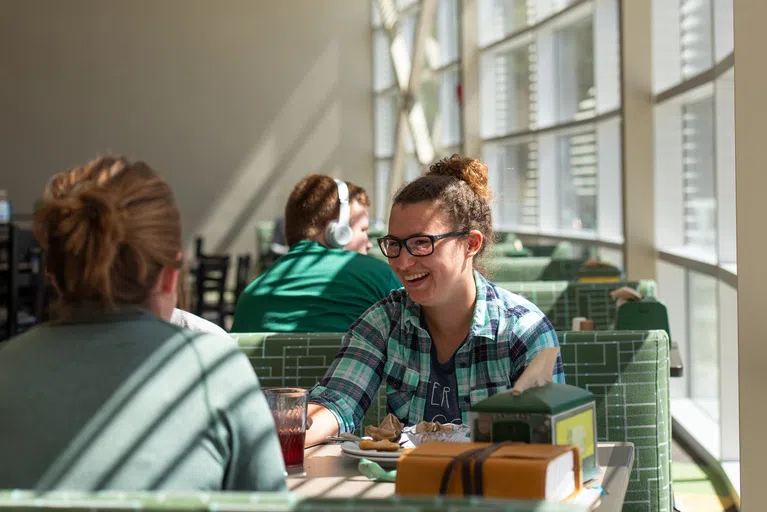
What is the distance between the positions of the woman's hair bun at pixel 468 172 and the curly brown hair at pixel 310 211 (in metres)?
1.09

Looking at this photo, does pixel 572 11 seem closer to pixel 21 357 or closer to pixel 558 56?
pixel 558 56

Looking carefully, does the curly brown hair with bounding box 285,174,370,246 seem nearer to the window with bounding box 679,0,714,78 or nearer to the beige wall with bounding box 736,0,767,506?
the beige wall with bounding box 736,0,767,506

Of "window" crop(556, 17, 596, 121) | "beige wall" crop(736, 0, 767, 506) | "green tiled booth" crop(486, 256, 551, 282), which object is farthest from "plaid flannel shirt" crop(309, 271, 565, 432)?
"window" crop(556, 17, 596, 121)

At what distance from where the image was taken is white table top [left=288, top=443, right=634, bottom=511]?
5.04 ft

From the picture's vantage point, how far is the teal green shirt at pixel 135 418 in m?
1.19

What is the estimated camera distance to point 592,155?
21.6ft

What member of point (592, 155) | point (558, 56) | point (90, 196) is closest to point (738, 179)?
point (90, 196)

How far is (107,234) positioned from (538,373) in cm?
65

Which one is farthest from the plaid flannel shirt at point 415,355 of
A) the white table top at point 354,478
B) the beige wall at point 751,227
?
the beige wall at point 751,227

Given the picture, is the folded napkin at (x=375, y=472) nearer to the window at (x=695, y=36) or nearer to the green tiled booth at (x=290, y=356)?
the green tiled booth at (x=290, y=356)

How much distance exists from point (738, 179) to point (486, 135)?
6.33m

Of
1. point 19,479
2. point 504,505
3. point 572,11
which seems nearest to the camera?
point 504,505

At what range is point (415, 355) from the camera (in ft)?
7.13

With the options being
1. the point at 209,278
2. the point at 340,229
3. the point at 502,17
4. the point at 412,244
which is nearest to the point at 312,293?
the point at 340,229
